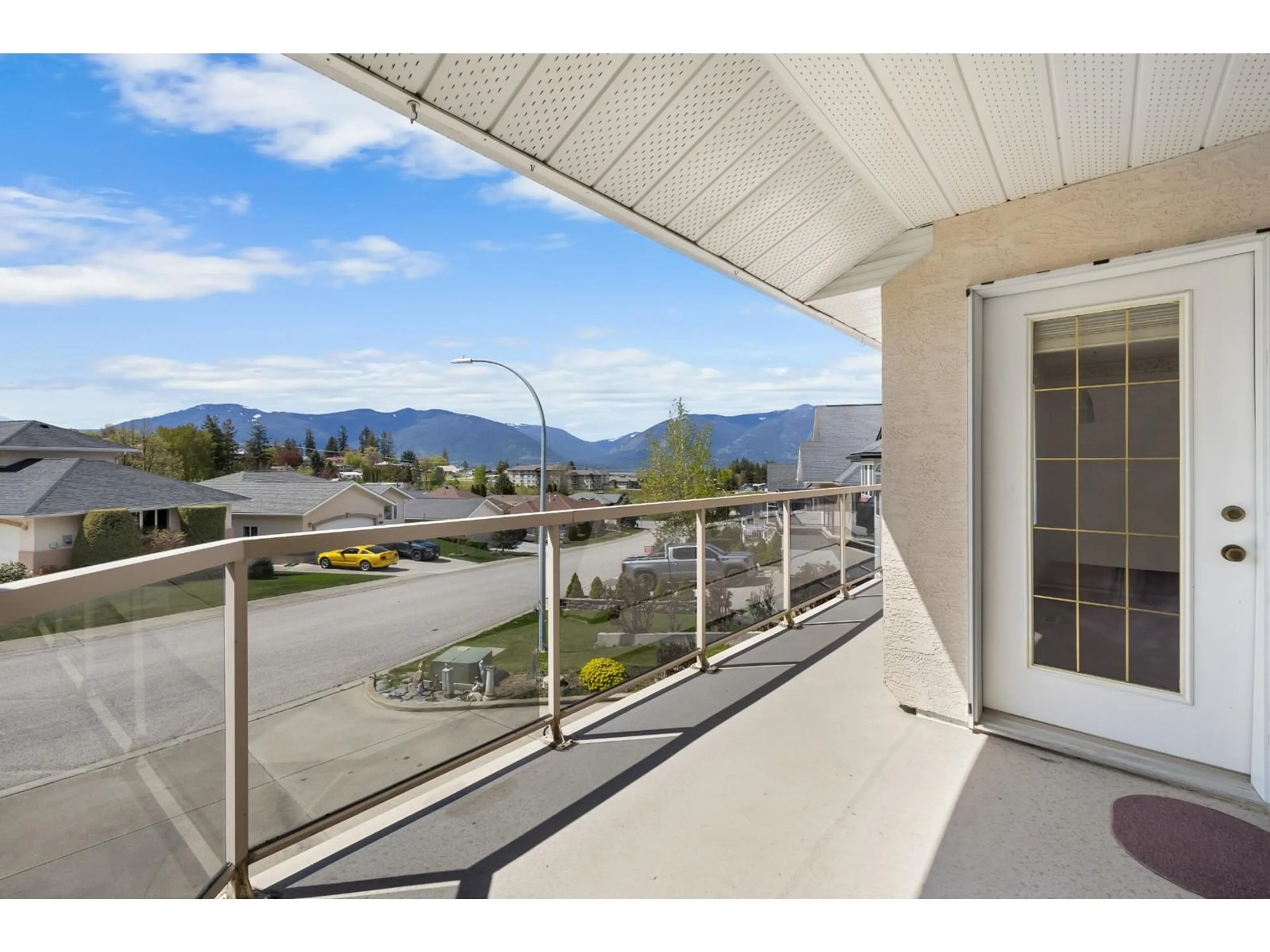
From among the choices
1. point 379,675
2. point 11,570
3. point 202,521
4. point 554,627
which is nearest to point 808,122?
point 554,627

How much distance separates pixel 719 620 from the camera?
11.7ft

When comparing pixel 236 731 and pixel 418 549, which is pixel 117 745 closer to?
pixel 236 731

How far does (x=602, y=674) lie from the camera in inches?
110

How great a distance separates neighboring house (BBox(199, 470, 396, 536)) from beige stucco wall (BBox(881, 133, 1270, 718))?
58.9ft

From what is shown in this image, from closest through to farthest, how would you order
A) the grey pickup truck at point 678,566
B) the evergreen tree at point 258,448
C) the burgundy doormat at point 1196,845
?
the burgundy doormat at point 1196,845 → the grey pickup truck at point 678,566 → the evergreen tree at point 258,448

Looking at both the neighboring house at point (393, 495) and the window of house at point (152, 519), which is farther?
the neighboring house at point (393, 495)

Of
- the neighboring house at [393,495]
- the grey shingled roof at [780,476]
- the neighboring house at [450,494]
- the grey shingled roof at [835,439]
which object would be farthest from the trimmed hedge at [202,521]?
the grey shingled roof at [780,476]

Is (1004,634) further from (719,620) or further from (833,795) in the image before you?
(719,620)

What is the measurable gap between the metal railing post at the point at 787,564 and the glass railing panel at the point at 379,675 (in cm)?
221

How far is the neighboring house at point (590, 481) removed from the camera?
27.7 m

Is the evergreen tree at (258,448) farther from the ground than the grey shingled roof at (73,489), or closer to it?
farther from the ground

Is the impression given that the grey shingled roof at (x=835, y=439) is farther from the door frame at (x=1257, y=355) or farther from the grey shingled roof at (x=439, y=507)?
the door frame at (x=1257, y=355)
